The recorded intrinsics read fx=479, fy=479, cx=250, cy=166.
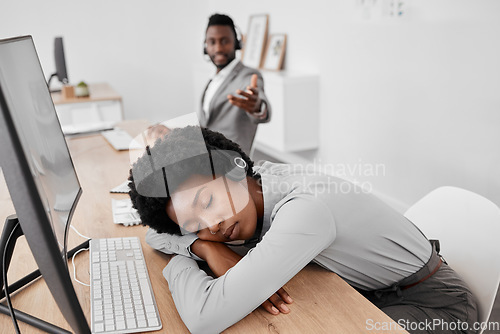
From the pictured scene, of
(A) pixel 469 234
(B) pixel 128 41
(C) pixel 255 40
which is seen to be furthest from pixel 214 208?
(B) pixel 128 41

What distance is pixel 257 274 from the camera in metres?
0.92

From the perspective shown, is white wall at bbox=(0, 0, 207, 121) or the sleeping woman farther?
white wall at bbox=(0, 0, 207, 121)

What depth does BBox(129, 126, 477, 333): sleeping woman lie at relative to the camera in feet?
3.09

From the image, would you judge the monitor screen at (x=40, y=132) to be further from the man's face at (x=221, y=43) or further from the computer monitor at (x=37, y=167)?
the man's face at (x=221, y=43)

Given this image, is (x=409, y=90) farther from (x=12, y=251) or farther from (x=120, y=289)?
(x=12, y=251)

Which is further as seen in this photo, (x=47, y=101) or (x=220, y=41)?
(x=220, y=41)

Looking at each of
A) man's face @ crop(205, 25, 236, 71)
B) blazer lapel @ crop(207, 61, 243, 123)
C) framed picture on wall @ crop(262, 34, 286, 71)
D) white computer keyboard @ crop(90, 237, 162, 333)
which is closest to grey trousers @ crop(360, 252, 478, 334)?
white computer keyboard @ crop(90, 237, 162, 333)

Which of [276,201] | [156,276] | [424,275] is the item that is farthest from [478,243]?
[156,276]

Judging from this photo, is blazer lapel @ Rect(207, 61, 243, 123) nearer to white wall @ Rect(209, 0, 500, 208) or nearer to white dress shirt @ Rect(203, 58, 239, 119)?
white dress shirt @ Rect(203, 58, 239, 119)

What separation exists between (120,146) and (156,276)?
1.26 metres

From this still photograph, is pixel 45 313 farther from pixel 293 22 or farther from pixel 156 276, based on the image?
pixel 293 22

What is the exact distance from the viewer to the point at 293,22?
12.5 feet

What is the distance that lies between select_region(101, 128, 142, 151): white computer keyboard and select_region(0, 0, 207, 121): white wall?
9.24 ft

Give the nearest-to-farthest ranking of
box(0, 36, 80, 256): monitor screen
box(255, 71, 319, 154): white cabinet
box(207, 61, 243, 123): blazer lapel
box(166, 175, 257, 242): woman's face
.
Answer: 1. box(0, 36, 80, 256): monitor screen
2. box(166, 175, 257, 242): woman's face
3. box(207, 61, 243, 123): blazer lapel
4. box(255, 71, 319, 154): white cabinet
